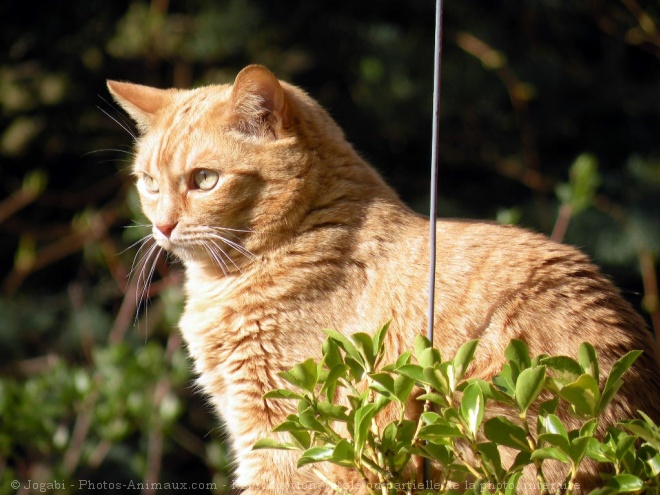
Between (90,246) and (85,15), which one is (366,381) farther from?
(85,15)

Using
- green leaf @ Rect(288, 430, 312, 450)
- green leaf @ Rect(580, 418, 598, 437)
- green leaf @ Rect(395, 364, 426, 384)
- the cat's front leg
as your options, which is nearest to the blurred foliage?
the cat's front leg

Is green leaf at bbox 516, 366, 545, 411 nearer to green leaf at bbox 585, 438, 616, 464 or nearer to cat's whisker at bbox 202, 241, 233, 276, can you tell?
green leaf at bbox 585, 438, 616, 464

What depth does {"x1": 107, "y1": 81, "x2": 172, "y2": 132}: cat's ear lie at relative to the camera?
182 centimetres

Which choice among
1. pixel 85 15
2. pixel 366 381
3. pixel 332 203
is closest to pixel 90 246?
pixel 85 15

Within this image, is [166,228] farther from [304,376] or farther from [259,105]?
[304,376]

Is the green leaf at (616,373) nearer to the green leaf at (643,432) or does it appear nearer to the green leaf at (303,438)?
the green leaf at (643,432)

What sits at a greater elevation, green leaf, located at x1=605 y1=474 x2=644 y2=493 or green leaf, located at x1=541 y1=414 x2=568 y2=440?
green leaf, located at x1=541 y1=414 x2=568 y2=440

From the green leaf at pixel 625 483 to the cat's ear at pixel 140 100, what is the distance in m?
1.27

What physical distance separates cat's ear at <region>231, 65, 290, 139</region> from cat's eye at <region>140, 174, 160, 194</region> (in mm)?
230

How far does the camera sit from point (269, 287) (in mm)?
1628

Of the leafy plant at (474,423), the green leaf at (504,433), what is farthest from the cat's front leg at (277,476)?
the green leaf at (504,433)

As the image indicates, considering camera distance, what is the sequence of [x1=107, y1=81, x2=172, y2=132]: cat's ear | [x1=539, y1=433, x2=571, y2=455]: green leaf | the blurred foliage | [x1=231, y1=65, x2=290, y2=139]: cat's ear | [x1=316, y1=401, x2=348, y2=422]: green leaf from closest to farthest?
[x1=539, y1=433, x2=571, y2=455]: green leaf < [x1=316, y1=401, x2=348, y2=422]: green leaf < [x1=231, y1=65, x2=290, y2=139]: cat's ear < [x1=107, y1=81, x2=172, y2=132]: cat's ear < the blurred foliage

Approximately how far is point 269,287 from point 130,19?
263 centimetres

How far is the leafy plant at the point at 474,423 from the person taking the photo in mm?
904
